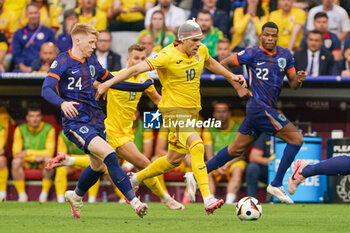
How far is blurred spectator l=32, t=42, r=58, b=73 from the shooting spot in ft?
44.3

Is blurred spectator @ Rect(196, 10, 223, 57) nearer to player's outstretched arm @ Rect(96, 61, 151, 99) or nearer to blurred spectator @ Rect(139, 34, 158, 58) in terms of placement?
blurred spectator @ Rect(139, 34, 158, 58)

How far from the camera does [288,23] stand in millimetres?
13906

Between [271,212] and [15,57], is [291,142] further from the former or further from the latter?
[15,57]

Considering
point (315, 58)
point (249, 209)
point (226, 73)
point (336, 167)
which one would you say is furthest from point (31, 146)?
point (336, 167)

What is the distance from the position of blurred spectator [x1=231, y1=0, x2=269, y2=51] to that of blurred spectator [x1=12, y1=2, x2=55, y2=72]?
325 centimetres

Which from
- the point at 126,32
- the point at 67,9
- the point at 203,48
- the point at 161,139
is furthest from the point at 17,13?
the point at 203,48

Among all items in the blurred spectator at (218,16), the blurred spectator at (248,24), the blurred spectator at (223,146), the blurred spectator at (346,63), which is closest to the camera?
the blurred spectator at (346,63)

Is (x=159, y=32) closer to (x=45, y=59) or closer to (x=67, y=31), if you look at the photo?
(x=67, y=31)

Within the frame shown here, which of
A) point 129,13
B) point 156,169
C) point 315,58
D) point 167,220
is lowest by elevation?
point 167,220

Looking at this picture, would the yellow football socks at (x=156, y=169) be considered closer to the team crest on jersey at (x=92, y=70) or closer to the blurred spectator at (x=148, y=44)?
the team crest on jersey at (x=92, y=70)

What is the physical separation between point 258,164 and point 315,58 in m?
1.95

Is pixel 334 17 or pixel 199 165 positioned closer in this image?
pixel 199 165

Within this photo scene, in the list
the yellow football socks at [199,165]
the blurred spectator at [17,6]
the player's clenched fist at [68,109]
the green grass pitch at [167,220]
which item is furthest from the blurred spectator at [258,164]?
the player's clenched fist at [68,109]

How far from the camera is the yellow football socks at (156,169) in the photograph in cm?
970
